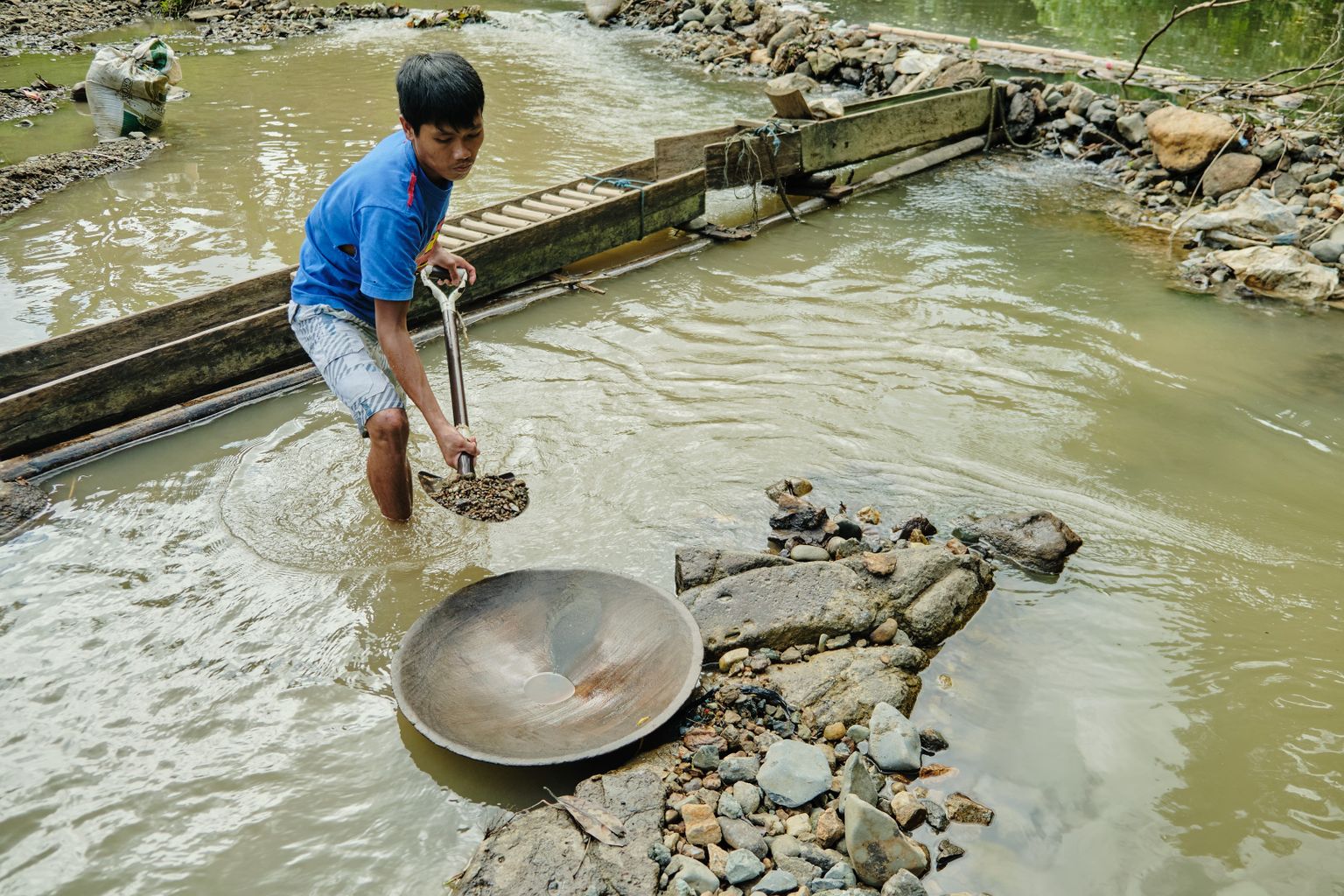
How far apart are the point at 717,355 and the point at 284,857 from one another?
150 inches

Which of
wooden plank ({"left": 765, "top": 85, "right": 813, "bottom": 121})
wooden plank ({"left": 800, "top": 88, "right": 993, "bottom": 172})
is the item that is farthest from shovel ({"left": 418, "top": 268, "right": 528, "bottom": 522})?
wooden plank ({"left": 800, "top": 88, "right": 993, "bottom": 172})

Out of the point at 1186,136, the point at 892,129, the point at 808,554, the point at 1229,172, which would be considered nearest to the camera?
the point at 808,554

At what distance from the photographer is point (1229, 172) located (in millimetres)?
8117

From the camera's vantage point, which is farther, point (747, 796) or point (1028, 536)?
point (1028, 536)

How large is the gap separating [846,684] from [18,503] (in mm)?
3623

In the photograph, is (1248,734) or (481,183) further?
(481,183)

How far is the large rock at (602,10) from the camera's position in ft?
57.7

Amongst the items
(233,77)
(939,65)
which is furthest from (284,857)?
(233,77)

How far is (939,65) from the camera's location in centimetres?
1092

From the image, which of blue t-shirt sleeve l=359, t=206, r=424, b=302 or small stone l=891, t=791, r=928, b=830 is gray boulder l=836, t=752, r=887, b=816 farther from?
blue t-shirt sleeve l=359, t=206, r=424, b=302

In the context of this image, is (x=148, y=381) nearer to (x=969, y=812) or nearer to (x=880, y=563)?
(x=880, y=563)

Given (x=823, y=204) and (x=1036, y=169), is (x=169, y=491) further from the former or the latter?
(x=1036, y=169)

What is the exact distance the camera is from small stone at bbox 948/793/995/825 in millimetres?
2693

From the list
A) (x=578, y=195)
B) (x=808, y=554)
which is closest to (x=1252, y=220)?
(x=578, y=195)
